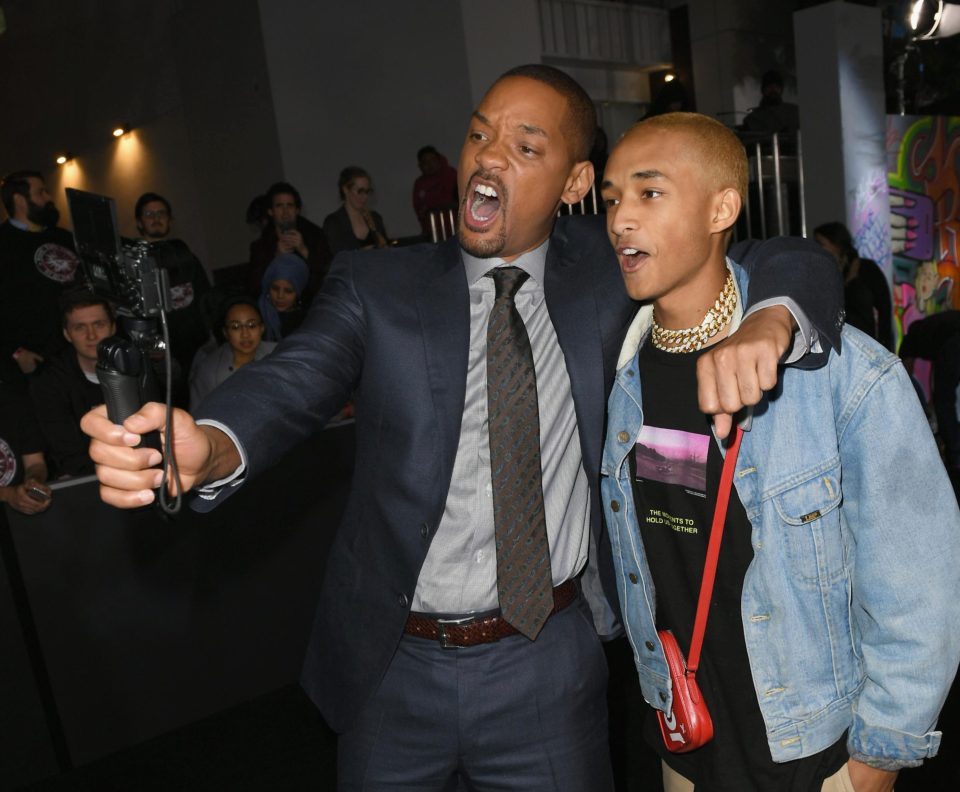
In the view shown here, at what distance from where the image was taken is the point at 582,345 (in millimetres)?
1906

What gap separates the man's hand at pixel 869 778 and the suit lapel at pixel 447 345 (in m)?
0.94

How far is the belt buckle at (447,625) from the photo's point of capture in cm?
184

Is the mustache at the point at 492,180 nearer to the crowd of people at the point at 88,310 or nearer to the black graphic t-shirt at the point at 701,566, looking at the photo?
the black graphic t-shirt at the point at 701,566

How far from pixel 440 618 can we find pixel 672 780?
601 millimetres

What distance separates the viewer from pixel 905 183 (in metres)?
8.60

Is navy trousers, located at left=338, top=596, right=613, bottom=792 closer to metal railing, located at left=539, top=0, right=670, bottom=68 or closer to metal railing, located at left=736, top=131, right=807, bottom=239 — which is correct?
metal railing, located at left=736, top=131, right=807, bottom=239

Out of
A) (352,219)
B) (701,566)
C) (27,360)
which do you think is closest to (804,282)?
(701,566)

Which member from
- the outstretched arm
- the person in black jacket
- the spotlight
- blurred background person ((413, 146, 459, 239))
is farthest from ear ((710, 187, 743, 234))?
the spotlight

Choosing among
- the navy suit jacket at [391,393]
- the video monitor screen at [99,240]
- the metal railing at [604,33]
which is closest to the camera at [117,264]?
the video monitor screen at [99,240]

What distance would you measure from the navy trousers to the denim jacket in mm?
428

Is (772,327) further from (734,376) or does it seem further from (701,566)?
(701,566)

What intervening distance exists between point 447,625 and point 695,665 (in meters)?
0.50

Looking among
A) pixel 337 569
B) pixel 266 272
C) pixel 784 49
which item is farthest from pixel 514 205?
pixel 784 49

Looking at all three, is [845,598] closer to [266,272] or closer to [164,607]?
[164,607]
